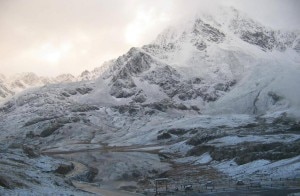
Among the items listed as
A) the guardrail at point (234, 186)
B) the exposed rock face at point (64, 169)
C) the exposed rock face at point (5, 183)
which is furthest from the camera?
the exposed rock face at point (64, 169)

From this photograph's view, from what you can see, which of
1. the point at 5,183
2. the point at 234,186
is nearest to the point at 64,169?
the point at 234,186

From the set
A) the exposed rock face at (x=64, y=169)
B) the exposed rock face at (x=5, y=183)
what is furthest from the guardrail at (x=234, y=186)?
the exposed rock face at (x=5, y=183)

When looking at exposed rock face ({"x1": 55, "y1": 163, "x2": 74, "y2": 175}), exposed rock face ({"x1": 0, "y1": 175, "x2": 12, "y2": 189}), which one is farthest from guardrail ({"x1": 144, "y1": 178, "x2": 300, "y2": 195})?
exposed rock face ({"x1": 0, "y1": 175, "x2": 12, "y2": 189})

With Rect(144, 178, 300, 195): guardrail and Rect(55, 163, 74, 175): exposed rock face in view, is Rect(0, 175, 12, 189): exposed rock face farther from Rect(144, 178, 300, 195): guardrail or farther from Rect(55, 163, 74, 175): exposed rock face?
Rect(55, 163, 74, 175): exposed rock face

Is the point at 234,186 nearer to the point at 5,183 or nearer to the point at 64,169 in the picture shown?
the point at 5,183

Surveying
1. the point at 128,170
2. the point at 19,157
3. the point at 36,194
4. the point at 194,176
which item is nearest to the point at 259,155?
the point at 194,176

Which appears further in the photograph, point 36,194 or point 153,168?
point 153,168

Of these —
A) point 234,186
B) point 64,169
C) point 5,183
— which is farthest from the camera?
point 64,169

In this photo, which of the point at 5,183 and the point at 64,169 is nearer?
the point at 5,183

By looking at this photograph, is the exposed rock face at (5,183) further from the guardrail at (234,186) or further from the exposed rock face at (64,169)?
the exposed rock face at (64,169)

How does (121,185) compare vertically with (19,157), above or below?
below

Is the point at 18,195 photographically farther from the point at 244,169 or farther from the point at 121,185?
the point at 244,169
